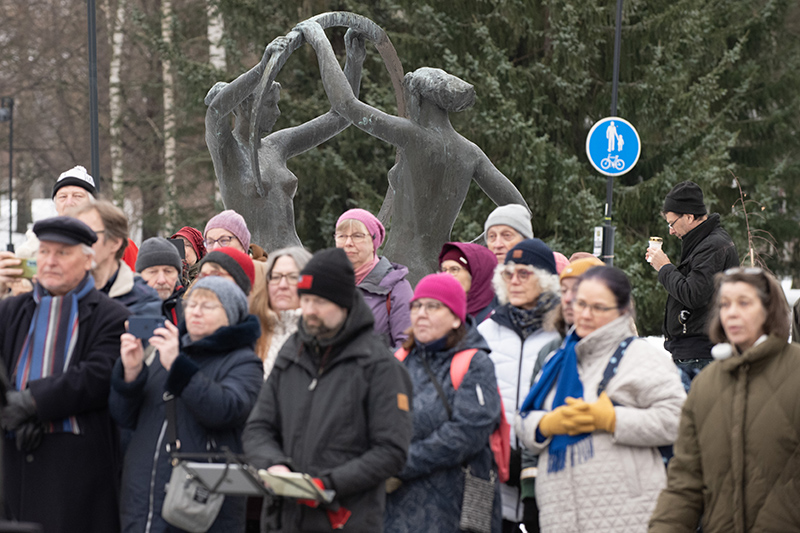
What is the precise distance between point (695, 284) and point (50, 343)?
4112 millimetres

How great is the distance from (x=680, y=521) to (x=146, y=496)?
2034mm

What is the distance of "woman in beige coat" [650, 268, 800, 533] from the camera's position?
3.50m

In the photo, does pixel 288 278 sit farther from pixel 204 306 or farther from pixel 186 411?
pixel 186 411

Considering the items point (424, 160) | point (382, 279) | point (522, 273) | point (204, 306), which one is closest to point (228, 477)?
point (204, 306)

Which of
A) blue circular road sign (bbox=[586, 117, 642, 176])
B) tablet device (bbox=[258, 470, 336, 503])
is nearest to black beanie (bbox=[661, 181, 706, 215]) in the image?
tablet device (bbox=[258, 470, 336, 503])

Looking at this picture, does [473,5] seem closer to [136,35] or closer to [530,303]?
[136,35]

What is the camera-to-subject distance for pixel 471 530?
3.92 metres

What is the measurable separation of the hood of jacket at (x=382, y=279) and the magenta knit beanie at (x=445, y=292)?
1182 millimetres

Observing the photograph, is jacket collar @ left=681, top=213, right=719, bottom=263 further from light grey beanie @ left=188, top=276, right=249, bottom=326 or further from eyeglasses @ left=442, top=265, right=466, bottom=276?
light grey beanie @ left=188, top=276, right=249, bottom=326

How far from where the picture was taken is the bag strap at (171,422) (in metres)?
3.94

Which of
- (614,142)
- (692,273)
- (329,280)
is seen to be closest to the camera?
(329,280)

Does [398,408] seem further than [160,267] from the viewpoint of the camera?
No

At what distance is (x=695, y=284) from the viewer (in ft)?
21.1

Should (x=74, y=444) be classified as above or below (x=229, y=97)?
below
